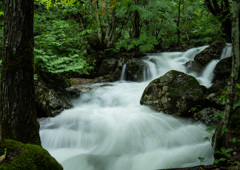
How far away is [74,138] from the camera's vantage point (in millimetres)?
4809

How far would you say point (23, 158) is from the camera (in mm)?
1883

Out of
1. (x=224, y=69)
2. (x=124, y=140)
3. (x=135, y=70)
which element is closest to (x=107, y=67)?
(x=135, y=70)

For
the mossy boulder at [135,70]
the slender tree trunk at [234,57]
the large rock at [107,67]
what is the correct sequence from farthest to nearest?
the large rock at [107,67] → the mossy boulder at [135,70] → the slender tree trunk at [234,57]

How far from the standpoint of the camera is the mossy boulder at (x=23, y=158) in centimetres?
179

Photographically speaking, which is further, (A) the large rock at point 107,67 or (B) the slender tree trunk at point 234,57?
(A) the large rock at point 107,67

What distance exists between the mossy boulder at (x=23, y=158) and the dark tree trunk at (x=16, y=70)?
24.2 inches

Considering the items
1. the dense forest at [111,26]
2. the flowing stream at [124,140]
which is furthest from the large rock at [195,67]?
the flowing stream at [124,140]

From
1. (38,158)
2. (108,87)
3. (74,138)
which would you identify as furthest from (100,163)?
(108,87)

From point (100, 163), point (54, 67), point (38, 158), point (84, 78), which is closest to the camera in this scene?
point (38, 158)

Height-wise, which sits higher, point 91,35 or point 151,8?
point 151,8

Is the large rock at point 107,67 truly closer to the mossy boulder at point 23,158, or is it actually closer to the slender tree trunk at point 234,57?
the slender tree trunk at point 234,57

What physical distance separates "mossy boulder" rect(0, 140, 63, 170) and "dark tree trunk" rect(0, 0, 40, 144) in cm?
61

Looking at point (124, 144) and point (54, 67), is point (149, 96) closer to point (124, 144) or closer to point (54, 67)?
point (124, 144)

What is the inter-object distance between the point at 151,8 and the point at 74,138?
9.23m
